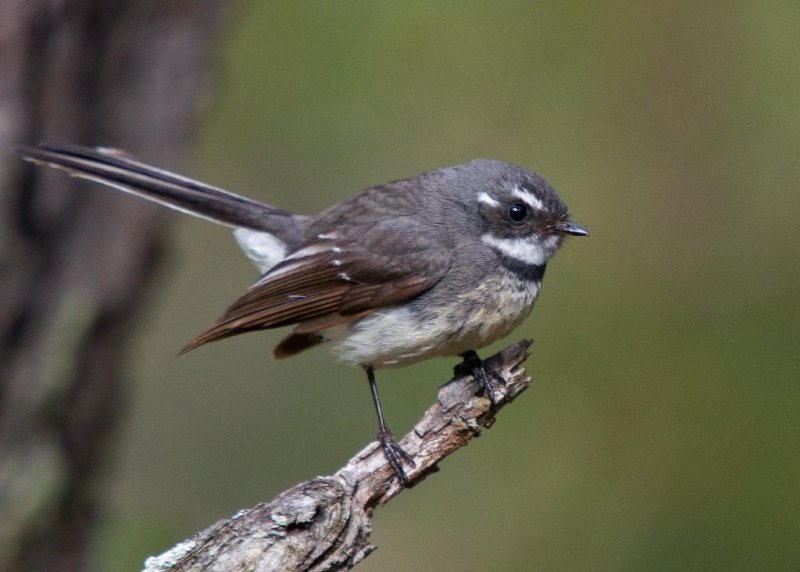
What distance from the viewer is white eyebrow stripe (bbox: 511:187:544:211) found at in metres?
5.14

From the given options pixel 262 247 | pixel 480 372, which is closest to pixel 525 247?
pixel 480 372

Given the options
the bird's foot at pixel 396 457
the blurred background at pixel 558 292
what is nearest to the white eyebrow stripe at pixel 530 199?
the bird's foot at pixel 396 457

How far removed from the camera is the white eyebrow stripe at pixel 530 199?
16.9 ft

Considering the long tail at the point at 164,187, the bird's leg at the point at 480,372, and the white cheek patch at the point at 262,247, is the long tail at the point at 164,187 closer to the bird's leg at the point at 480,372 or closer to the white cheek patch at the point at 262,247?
the white cheek patch at the point at 262,247

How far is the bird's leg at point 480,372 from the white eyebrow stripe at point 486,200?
30.7 inches

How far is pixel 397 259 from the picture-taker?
4973mm

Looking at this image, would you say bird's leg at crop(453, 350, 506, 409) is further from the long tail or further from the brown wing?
the long tail

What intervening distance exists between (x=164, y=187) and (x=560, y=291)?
3059mm

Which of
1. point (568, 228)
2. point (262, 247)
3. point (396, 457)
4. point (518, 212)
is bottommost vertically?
point (396, 457)

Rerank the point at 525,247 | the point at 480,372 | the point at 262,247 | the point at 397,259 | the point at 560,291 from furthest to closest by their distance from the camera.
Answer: the point at 560,291 < the point at 262,247 < the point at 525,247 < the point at 397,259 < the point at 480,372

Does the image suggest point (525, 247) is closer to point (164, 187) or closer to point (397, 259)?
point (397, 259)

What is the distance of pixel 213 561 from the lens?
10.8 ft

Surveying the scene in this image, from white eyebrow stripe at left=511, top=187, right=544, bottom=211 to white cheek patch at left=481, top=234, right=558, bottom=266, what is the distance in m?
0.15

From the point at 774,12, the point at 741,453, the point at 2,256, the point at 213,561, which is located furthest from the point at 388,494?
the point at 774,12
